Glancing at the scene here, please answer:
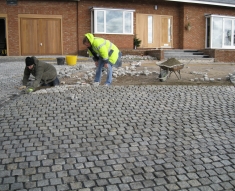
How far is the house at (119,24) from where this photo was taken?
64.1ft

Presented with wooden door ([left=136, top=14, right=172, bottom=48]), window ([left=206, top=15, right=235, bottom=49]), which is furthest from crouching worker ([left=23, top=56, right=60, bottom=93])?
window ([left=206, top=15, right=235, bottom=49])

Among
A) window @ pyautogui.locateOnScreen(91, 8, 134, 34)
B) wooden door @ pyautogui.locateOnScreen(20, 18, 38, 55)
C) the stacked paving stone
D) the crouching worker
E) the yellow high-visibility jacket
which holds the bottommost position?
the stacked paving stone

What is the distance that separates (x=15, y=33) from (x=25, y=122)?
1538 cm

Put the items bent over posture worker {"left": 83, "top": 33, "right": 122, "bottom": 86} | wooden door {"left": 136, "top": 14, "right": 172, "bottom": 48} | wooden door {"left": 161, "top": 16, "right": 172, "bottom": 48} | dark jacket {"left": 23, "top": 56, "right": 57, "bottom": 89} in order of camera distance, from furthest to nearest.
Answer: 1. wooden door {"left": 161, "top": 16, "right": 172, "bottom": 48}
2. wooden door {"left": 136, "top": 14, "right": 172, "bottom": 48}
3. bent over posture worker {"left": 83, "top": 33, "right": 122, "bottom": 86}
4. dark jacket {"left": 23, "top": 56, "right": 57, "bottom": 89}

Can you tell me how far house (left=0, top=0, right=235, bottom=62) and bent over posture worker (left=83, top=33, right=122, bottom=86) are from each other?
398 inches

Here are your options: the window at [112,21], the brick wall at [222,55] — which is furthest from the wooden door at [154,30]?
the brick wall at [222,55]

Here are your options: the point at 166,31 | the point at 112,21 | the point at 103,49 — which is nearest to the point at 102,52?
the point at 103,49

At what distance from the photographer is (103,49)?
326 inches

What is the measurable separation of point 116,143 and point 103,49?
428cm

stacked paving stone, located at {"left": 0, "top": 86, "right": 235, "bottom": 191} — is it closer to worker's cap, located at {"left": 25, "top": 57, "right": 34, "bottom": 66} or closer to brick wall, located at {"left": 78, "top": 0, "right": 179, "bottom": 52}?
worker's cap, located at {"left": 25, "top": 57, "right": 34, "bottom": 66}

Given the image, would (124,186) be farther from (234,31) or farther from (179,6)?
(234,31)

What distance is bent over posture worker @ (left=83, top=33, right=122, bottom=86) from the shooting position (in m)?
8.20

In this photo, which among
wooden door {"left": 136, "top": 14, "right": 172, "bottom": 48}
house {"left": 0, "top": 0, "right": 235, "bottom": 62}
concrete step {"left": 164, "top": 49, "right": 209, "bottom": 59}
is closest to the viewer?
house {"left": 0, "top": 0, "right": 235, "bottom": 62}

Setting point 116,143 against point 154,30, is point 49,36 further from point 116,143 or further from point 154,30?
point 116,143
